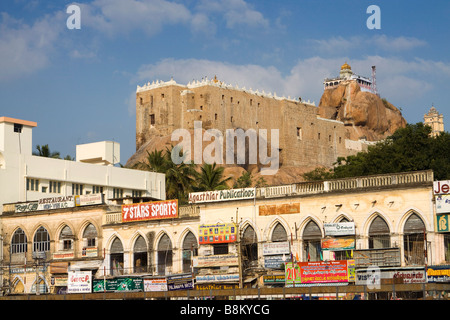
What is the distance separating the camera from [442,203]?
47562 mm

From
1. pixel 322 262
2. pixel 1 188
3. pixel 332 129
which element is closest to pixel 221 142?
pixel 332 129

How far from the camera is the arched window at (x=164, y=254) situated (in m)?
58.5

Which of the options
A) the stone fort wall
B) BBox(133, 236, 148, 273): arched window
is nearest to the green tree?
BBox(133, 236, 148, 273): arched window

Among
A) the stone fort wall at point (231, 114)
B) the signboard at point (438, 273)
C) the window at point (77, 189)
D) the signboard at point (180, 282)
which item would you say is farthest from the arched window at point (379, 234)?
the stone fort wall at point (231, 114)

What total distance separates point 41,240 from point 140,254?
9.86 meters

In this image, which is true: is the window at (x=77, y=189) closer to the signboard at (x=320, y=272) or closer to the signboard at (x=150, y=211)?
the signboard at (x=150, y=211)

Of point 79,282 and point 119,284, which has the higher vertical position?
point 79,282

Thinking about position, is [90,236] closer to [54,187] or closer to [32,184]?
[32,184]

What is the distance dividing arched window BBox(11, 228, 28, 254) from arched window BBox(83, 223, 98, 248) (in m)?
6.14

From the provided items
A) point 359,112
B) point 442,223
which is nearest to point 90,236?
point 442,223

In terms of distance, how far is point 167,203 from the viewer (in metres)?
58.7

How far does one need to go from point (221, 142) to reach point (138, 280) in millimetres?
66933

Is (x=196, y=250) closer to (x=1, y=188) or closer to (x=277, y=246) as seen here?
(x=277, y=246)

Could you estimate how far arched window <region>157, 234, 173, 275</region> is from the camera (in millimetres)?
58469
